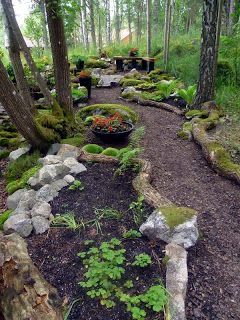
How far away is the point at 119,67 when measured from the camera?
1477 centimetres

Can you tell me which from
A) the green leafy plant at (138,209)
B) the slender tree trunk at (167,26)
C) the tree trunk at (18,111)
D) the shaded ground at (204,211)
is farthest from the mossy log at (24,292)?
the slender tree trunk at (167,26)

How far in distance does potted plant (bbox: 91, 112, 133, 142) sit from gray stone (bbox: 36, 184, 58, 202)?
182 cm

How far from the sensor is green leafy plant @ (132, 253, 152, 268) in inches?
98.5

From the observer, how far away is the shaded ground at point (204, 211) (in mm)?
2387

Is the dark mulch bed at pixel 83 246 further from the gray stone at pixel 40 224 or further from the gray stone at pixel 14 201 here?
the gray stone at pixel 14 201

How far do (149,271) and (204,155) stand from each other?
3123 mm

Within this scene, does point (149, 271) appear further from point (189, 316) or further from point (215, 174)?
point (215, 174)

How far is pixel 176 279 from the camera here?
2.40 meters

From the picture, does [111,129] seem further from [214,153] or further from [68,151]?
[214,153]

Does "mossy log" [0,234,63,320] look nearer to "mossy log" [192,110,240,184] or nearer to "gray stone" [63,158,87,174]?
"gray stone" [63,158,87,174]

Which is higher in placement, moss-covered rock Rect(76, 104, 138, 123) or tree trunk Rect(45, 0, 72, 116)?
tree trunk Rect(45, 0, 72, 116)

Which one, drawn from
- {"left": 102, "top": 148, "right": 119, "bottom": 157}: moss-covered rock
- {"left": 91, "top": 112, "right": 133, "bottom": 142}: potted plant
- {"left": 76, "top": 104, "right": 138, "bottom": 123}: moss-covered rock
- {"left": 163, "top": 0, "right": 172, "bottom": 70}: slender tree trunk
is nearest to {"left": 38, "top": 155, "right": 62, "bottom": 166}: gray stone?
{"left": 102, "top": 148, "right": 119, "bottom": 157}: moss-covered rock

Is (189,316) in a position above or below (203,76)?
below

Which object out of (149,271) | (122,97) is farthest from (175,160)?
(122,97)
